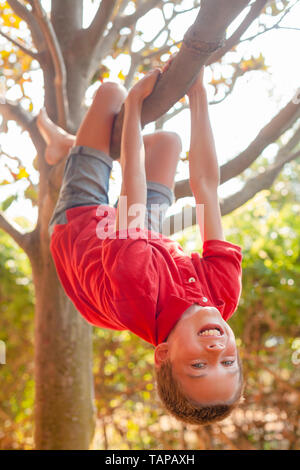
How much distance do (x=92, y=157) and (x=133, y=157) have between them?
0.34 meters

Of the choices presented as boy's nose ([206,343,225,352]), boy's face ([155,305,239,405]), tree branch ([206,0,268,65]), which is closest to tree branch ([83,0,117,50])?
tree branch ([206,0,268,65])

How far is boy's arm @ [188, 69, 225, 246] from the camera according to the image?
1629mm

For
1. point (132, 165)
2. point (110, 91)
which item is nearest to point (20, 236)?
point (110, 91)

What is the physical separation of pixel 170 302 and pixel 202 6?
875mm

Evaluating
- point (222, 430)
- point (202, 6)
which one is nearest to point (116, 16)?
point (202, 6)

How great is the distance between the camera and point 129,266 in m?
1.38

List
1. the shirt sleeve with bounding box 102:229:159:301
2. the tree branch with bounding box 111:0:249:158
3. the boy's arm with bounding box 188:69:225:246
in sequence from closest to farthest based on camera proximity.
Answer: the tree branch with bounding box 111:0:249:158, the shirt sleeve with bounding box 102:229:159:301, the boy's arm with bounding box 188:69:225:246

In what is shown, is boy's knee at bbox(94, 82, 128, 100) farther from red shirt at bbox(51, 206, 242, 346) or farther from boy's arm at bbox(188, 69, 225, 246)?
red shirt at bbox(51, 206, 242, 346)

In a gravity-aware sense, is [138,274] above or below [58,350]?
above

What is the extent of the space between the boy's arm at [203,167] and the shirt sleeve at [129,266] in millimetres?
301

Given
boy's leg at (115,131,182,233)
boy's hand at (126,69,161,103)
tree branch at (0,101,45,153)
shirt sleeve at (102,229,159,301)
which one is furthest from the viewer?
tree branch at (0,101,45,153)

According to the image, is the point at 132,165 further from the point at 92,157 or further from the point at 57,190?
the point at 57,190

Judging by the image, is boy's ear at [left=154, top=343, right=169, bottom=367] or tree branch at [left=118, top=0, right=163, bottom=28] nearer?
boy's ear at [left=154, top=343, right=169, bottom=367]

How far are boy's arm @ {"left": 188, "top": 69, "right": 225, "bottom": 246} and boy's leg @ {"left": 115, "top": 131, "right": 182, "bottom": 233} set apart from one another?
1.09ft
